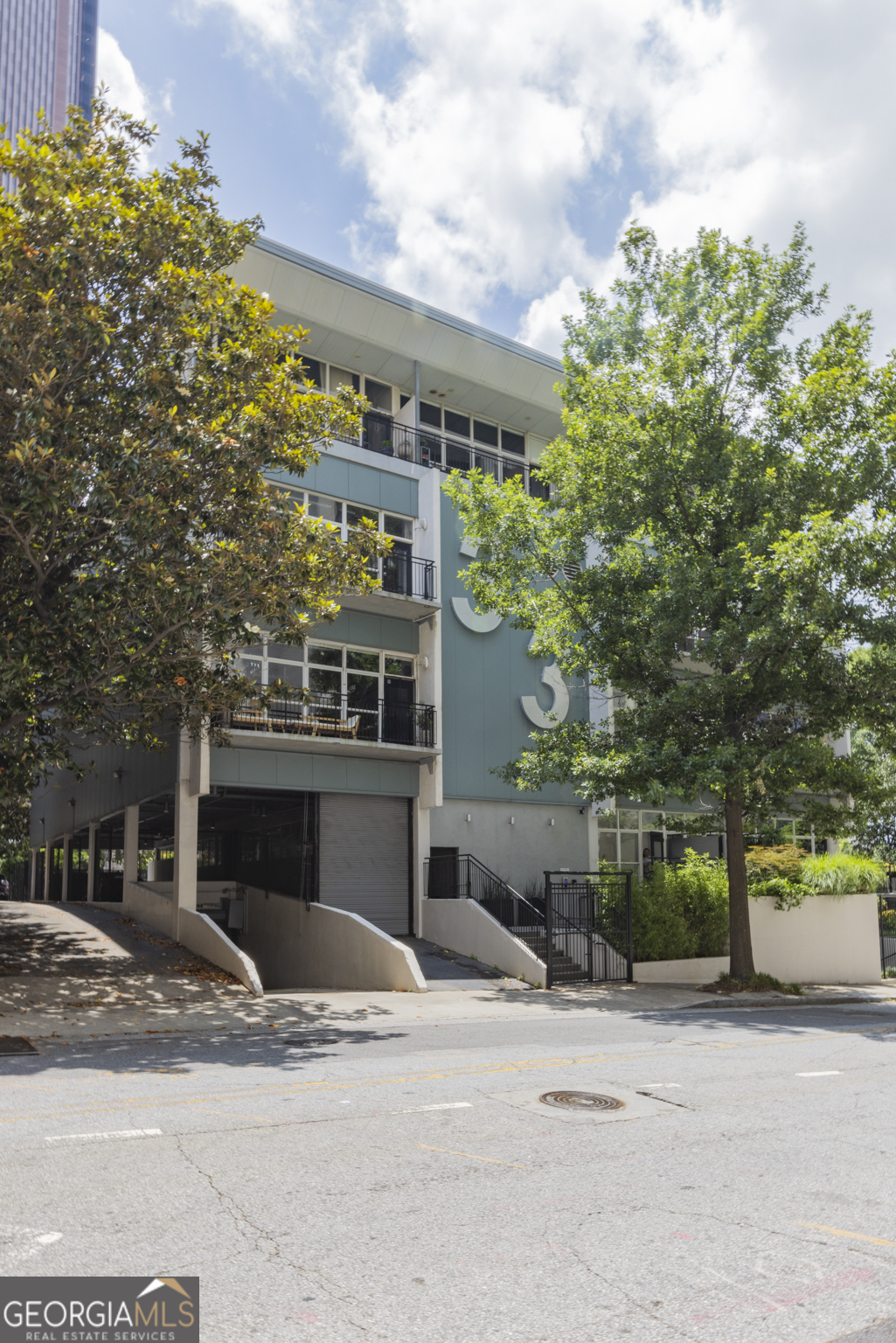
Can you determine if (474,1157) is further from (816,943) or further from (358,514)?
(358,514)

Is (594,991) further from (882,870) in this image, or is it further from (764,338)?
(764,338)

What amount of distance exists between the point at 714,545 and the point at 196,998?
12.7 m

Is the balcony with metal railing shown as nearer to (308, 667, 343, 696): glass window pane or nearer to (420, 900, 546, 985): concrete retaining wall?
(308, 667, 343, 696): glass window pane

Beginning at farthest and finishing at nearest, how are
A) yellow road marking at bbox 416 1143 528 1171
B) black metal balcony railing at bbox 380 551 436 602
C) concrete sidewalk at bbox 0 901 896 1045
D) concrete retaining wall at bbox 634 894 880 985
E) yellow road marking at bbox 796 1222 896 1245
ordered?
black metal balcony railing at bbox 380 551 436 602 → concrete retaining wall at bbox 634 894 880 985 → concrete sidewalk at bbox 0 901 896 1045 → yellow road marking at bbox 416 1143 528 1171 → yellow road marking at bbox 796 1222 896 1245

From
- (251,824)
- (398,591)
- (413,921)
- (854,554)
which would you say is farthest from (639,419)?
(251,824)

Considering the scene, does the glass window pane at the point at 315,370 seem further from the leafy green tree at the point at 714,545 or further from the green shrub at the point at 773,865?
the green shrub at the point at 773,865

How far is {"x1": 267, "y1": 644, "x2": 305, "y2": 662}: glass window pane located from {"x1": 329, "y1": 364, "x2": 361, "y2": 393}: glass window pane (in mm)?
7885

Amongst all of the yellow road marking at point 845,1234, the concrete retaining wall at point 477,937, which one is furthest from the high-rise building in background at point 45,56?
the yellow road marking at point 845,1234

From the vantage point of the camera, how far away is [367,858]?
2430 cm

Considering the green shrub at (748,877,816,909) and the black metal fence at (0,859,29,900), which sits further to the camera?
the black metal fence at (0,859,29,900)

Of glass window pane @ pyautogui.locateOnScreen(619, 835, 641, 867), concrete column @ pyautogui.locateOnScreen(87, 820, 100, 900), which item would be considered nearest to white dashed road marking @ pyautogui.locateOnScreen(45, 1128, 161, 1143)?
glass window pane @ pyautogui.locateOnScreen(619, 835, 641, 867)

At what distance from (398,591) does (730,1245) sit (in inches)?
808

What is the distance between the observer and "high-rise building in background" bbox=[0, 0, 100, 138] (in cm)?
11675

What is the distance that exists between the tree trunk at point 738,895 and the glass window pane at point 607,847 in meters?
8.07
